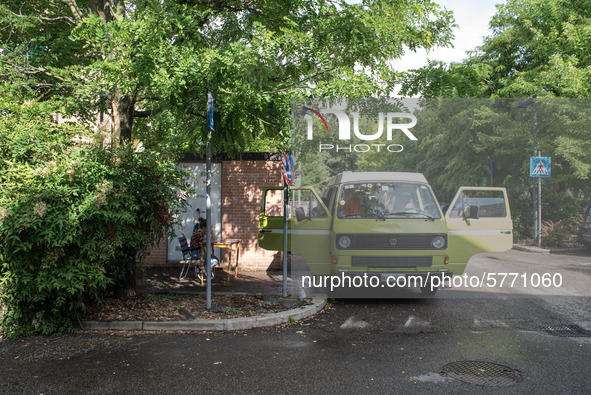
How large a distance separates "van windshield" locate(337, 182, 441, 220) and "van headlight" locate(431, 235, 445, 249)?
349 mm

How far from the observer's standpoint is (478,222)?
7.55m

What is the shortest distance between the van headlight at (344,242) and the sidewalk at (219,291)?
107 cm

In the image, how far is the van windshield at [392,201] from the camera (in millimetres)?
7695

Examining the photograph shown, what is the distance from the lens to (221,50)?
6965 millimetres

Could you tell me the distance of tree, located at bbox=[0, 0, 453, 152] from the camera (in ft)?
22.0

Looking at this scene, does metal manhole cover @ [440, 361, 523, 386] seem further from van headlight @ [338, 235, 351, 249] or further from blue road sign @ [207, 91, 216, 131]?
blue road sign @ [207, 91, 216, 131]

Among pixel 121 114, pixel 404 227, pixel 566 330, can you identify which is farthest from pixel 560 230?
pixel 121 114

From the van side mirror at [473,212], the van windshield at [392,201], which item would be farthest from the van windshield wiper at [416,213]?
the van side mirror at [473,212]

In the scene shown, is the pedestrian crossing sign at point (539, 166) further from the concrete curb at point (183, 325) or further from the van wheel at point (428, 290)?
the concrete curb at point (183, 325)

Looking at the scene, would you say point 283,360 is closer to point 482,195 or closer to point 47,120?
point 482,195

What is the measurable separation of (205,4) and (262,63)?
9.32 ft

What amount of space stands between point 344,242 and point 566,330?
11.2ft

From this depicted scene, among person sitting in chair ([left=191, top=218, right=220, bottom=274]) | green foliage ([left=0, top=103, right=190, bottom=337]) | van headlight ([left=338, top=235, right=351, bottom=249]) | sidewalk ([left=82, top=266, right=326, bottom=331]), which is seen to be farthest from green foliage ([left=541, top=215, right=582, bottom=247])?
green foliage ([left=0, top=103, right=190, bottom=337])

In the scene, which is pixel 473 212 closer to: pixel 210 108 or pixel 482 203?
pixel 482 203
